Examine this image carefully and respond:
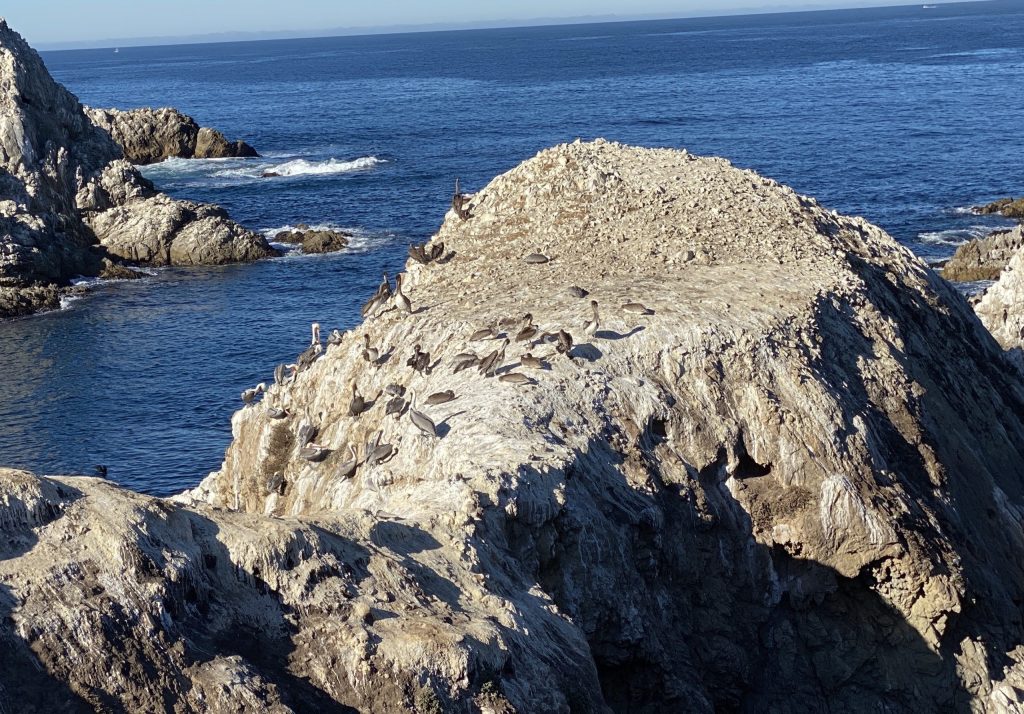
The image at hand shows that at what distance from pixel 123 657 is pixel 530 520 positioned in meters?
6.99

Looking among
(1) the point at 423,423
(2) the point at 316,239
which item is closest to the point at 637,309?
(1) the point at 423,423

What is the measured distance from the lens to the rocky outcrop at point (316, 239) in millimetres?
78812

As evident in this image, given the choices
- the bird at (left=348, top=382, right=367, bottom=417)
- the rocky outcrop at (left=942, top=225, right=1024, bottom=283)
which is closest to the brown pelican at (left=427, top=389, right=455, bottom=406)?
the bird at (left=348, top=382, right=367, bottom=417)

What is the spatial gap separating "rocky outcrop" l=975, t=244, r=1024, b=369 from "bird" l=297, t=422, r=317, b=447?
23082mm

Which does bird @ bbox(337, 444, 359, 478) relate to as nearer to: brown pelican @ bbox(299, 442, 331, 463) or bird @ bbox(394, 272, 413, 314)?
brown pelican @ bbox(299, 442, 331, 463)

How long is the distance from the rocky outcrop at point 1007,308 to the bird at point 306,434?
23082 millimetres

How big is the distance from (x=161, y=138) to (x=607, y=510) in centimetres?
10834

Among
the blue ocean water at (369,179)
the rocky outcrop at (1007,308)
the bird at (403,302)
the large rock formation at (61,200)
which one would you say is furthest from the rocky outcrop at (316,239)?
the bird at (403,302)


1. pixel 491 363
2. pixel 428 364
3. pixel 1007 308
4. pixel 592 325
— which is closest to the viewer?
pixel 491 363

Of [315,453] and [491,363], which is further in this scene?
[315,453]

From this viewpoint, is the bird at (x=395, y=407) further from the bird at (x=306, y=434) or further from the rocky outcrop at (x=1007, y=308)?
the rocky outcrop at (x=1007, y=308)

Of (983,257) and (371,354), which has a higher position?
(371,354)

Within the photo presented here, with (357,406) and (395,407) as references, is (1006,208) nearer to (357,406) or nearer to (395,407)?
(357,406)

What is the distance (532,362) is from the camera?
2172cm
